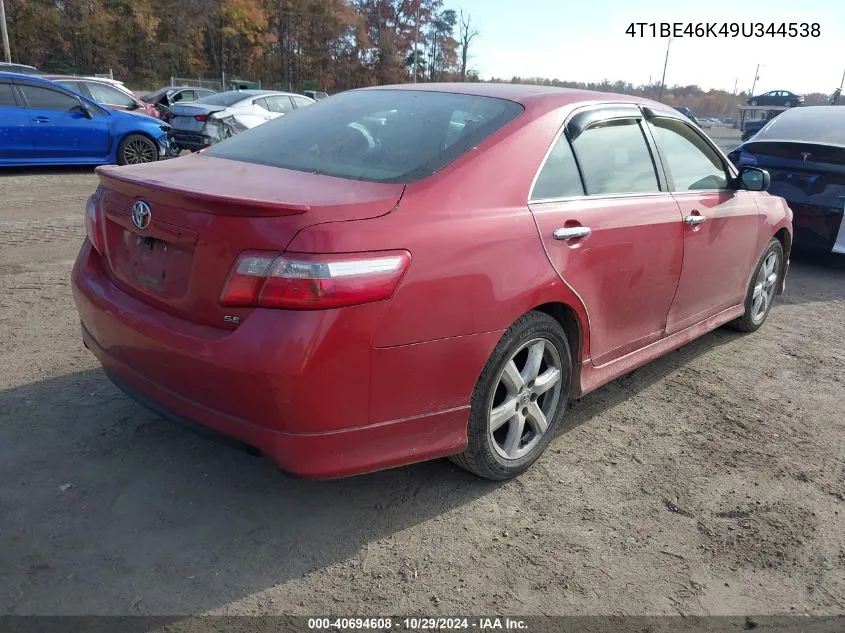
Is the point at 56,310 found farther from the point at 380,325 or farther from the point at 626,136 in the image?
the point at 626,136

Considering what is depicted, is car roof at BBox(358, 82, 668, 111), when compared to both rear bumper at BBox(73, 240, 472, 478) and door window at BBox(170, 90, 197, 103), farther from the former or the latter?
door window at BBox(170, 90, 197, 103)

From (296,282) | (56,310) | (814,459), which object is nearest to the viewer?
(296,282)

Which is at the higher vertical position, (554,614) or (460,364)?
(460,364)

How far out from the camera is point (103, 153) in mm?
11297

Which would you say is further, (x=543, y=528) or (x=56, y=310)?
(x=56, y=310)

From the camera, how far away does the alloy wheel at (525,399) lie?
283cm

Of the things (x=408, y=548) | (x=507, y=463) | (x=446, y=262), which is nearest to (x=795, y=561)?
(x=507, y=463)

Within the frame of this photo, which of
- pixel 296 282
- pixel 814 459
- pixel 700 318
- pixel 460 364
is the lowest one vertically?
pixel 814 459

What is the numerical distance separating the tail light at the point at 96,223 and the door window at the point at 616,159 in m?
2.08

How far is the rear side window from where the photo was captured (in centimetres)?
1020

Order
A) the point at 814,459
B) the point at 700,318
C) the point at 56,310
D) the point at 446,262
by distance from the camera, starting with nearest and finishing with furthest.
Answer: the point at 446,262 < the point at 814,459 < the point at 700,318 < the point at 56,310

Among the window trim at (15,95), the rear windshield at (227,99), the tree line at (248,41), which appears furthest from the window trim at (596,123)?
the tree line at (248,41)

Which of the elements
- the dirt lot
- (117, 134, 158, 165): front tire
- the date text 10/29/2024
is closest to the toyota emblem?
the dirt lot

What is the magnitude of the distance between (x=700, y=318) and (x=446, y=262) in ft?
7.87
